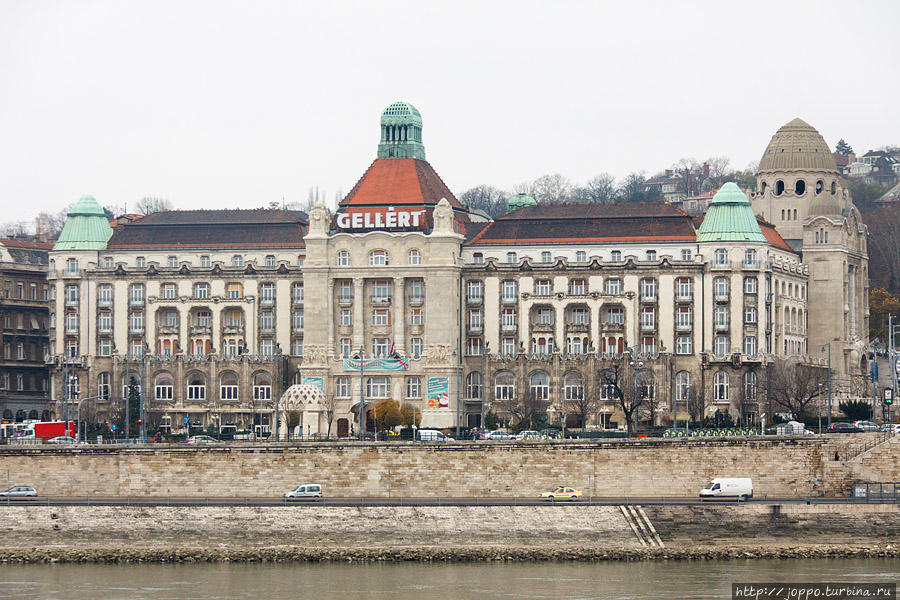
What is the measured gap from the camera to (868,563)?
115 m

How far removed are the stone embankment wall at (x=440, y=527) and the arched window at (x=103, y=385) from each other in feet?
199

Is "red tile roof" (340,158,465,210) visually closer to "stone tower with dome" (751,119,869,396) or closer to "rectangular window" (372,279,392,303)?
"rectangular window" (372,279,392,303)

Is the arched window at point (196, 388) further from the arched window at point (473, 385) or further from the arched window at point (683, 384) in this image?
the arched window at point (683, 384)

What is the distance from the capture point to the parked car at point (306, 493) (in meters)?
132

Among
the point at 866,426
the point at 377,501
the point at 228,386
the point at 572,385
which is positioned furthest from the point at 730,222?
the point at 377,501

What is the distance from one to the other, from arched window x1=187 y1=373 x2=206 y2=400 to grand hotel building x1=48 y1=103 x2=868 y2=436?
0.16 metres

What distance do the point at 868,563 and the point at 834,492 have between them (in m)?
19.3

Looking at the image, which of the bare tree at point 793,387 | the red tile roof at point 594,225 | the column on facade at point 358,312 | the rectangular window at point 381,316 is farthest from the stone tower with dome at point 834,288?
the column on facade at point 358,312

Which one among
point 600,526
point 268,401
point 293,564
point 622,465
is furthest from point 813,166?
point 293,564

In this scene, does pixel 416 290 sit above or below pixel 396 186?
below

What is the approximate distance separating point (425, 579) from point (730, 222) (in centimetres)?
7648

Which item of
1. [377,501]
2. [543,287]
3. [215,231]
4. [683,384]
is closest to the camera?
[377,501]

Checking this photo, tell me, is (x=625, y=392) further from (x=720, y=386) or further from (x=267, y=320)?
(x=267, y=320)

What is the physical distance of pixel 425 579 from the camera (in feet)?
367
